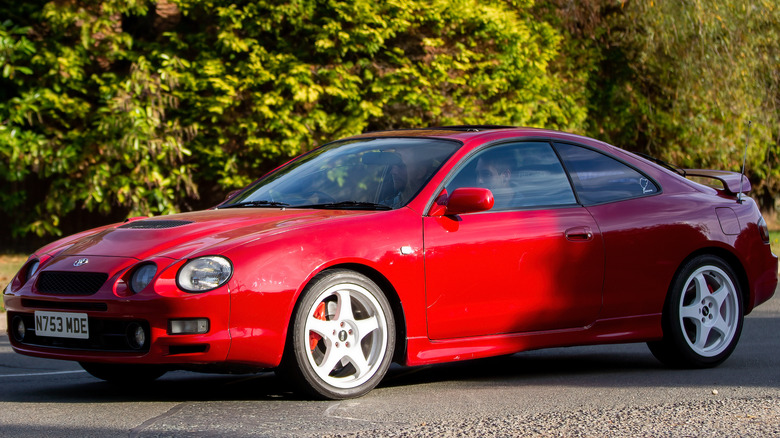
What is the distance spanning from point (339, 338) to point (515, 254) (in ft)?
3.94

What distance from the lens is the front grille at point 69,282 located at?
16.8 feet

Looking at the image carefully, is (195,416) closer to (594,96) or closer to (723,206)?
(723,206)

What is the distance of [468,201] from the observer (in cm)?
564

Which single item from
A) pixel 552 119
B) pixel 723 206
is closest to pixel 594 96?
pixel 552 119

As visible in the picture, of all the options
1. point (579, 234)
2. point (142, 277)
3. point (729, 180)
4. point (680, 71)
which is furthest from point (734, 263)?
point (680, 71)

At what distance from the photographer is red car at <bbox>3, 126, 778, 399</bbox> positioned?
5008 mm

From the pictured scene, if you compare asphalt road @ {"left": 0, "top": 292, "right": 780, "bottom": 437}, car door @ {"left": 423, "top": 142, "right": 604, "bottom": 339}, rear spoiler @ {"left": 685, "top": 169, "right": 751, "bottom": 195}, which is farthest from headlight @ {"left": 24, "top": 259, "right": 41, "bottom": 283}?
rear spoiler @ {"left": 685, "top": 169, "right": 751, "bottom": 195}

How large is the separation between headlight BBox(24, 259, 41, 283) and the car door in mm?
2082

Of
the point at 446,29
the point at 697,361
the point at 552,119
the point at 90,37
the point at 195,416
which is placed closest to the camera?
the point at 195,416

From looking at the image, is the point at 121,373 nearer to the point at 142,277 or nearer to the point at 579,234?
the point at 142,277

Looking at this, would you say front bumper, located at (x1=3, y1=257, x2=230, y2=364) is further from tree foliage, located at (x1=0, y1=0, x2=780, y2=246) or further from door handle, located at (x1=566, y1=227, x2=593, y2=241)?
tree foliage, located at (x1=0, y1=0, x2=780, y2=246)

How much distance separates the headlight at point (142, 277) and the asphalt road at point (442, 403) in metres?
0.61

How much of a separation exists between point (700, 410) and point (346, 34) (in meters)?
10.3

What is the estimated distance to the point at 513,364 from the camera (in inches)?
278
